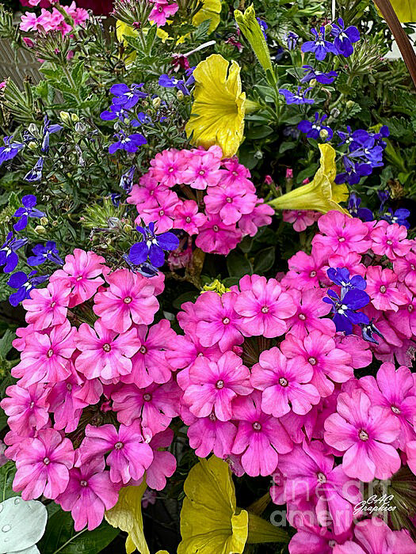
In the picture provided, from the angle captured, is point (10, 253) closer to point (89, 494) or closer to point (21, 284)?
point (21, 284)

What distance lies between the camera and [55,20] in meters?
0.87

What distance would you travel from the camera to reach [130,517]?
21.4 inches

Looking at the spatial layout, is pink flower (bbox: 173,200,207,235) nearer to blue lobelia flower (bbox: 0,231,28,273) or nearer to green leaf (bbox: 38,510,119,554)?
blue lobelia flower (bbox: 0,231,28,273)

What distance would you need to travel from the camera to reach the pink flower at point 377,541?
1.33ft

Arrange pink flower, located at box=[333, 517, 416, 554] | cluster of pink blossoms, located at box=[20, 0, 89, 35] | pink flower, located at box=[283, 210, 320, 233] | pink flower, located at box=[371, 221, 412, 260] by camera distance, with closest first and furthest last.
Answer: pink flower, located at box=[333, 517, 416, 554], pink flower, located at box=[371, 221, 412, 260], pink flower, located at box=[283, 210, 320, 233], cluster of pink blossoms, located at box=[20, 0, 89, 35]

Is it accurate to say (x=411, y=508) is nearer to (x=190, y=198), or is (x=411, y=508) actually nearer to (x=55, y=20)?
(x=190, y=198)

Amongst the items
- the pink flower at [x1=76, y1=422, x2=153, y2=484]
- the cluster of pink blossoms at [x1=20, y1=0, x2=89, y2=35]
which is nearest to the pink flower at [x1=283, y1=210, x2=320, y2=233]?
the pink flower at [x1=76, y1=422, x2=153, y2=484]

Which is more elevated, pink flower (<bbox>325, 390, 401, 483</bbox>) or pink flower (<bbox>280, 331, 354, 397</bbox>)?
pink flower (<bbox>280, 331, 354, 397</bbox>)

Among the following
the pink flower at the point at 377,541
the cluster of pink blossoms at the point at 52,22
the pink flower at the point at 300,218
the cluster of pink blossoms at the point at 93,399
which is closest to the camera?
the pink flower at the point at 377,541

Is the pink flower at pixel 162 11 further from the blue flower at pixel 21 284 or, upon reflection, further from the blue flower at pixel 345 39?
the blue flower at pixel 21 284

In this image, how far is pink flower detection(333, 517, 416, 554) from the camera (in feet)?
1.33

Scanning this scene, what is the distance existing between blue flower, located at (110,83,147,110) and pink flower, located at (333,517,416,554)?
52cm

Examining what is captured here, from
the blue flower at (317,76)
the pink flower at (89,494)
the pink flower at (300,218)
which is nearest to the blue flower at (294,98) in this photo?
the blue flower at (317,76)

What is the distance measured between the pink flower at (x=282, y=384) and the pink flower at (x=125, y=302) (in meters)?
0.12
